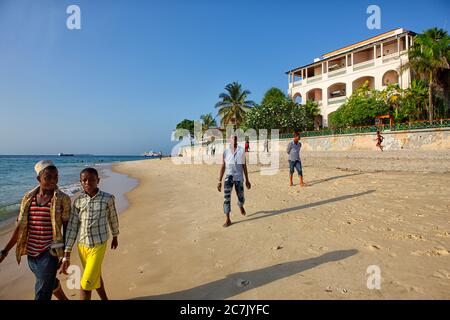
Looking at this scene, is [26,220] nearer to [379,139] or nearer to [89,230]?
[89,230]

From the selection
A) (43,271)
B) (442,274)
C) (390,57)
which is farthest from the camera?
(390,57)

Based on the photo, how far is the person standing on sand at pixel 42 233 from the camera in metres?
2.52

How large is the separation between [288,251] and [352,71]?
3273cm

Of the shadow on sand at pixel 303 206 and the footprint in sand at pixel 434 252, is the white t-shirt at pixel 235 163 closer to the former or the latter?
the shadow on sand at pixel 303 206

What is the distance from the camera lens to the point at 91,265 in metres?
2.55

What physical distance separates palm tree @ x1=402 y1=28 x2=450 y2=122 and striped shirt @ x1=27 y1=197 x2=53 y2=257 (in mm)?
27030

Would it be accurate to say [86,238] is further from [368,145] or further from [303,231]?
[368,145]

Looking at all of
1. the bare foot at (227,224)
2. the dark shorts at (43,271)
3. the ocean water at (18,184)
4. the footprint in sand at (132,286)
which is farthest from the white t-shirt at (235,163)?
the ocean water at (18,184)

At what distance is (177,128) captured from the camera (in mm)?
78438

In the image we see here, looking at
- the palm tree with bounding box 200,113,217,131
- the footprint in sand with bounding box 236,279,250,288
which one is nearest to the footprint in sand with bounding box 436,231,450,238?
the footprint in sand with bounding box 236,279,250,288

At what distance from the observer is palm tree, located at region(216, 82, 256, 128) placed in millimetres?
41375

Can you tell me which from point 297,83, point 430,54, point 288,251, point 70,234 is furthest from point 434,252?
point 297,83
